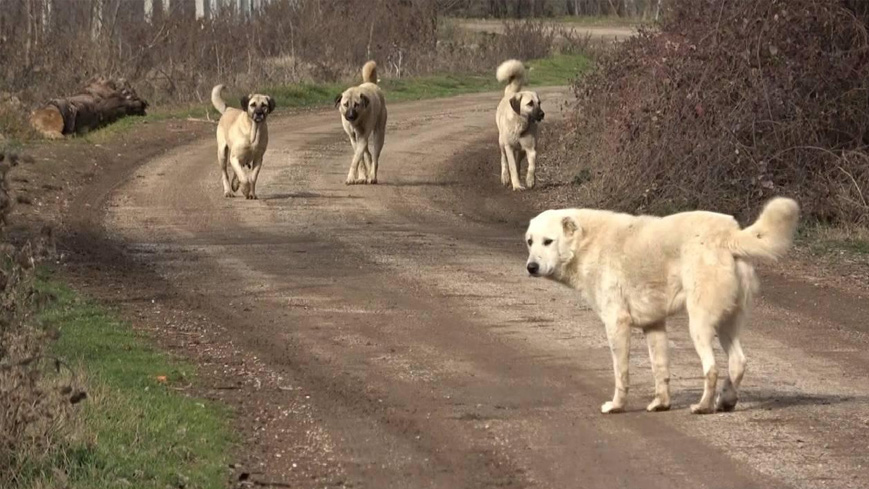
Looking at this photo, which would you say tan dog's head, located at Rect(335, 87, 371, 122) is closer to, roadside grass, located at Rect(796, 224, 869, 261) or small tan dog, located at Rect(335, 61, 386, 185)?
small tan dog, located at Rect(335, 61, 386, 185)

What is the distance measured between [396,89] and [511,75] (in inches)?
617

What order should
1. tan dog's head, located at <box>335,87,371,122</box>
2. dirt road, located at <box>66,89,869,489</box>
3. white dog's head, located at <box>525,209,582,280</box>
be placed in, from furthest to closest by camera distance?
tan dog's head, located at <box>335,87,371,122</box>
white dog's head, located at <box>525,209,582,280</box>
dirt road, located at <box>66,89,869,489</box>

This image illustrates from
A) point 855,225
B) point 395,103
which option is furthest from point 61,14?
point 855,225

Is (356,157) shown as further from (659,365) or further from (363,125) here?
(659,365)

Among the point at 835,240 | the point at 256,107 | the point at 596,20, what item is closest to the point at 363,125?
the point at 256,107

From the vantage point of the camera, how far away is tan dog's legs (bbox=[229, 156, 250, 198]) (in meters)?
19.7

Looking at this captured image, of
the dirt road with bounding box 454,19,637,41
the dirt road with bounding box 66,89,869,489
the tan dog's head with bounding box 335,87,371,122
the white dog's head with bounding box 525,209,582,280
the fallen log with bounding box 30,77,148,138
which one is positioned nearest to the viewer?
the dirt road with bounding box 66,89,869,489

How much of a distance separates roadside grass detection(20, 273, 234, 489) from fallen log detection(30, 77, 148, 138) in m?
14.8

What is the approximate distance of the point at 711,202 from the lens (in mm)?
18562

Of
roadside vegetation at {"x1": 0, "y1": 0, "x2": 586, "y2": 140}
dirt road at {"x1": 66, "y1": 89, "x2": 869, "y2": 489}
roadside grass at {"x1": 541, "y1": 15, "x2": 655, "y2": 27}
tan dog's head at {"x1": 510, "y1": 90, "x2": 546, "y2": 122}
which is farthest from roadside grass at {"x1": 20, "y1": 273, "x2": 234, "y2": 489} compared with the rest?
roadside grass at {"x1": 541, "y1": 15, "x2": 655, "y2": 27}

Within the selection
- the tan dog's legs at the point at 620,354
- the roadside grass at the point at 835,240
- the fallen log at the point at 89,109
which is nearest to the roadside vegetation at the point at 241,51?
the fallen log at the point at 89,109

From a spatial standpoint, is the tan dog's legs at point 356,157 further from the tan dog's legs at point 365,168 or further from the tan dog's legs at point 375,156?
the tan dog's legs at point 375,156

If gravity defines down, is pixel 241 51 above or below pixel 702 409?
below

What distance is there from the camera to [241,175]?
19.9m
